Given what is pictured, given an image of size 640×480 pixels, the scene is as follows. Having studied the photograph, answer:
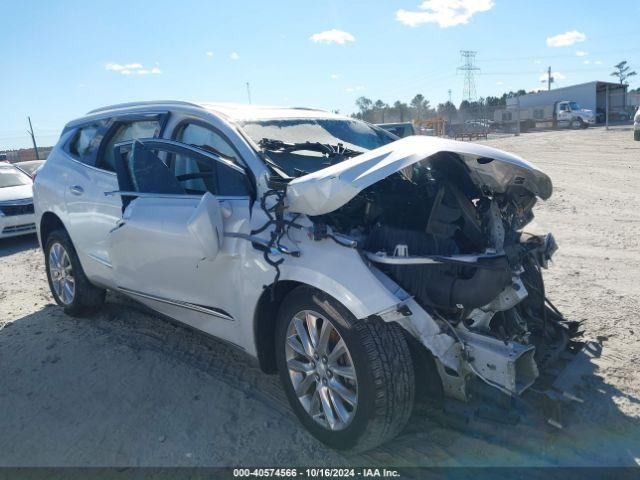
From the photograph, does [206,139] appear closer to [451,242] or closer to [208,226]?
[208,226]

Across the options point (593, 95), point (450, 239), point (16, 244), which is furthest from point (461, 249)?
point (593, 95)

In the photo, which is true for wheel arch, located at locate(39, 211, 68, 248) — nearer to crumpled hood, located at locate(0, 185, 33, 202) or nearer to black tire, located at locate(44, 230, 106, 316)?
black tire, located at locate(44, 230, 106, 316)

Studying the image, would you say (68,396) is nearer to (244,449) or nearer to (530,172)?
(244,449)

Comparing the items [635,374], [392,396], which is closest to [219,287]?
[392,396]

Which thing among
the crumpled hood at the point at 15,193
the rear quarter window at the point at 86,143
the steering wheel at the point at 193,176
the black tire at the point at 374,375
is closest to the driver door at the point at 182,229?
the steering wheel at the point at 193,176

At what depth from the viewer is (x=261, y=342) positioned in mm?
3156

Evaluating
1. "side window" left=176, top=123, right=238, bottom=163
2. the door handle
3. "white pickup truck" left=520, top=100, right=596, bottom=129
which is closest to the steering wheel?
"side window" left=176, top=123, right=238, bottom=163

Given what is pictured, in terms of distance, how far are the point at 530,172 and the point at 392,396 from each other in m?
1.68

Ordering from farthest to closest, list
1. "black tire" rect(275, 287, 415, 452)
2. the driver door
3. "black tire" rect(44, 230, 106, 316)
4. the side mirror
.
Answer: "black tire" rect(44, 230, 106, 316)
the driver door
the side mirror
"black tire" rect(275, 287, 415, 452)

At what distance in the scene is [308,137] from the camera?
3.88 meters

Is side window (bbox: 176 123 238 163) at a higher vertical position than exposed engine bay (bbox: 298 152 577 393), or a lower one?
higher

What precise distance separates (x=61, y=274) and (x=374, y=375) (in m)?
3.94

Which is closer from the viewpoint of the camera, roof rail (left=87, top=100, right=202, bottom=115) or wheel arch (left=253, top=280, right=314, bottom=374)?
wheel arch (left=253, top=280, right=314, bottom=374)

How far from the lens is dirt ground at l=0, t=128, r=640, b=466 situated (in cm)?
283
